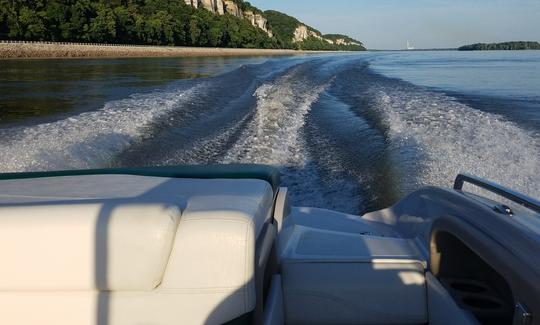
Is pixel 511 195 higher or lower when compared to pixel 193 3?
lower

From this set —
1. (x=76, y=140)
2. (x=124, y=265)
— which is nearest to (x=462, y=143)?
(x=76, y=140)

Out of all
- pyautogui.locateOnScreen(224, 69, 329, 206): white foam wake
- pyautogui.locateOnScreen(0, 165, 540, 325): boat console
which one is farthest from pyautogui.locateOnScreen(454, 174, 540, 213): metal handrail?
pyautogui.locateOnScreen(224, 69, 329, 206): white foam wake

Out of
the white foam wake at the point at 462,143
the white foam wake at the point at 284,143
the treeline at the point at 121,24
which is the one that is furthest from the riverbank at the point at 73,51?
the white foam wake at the point at 462,143

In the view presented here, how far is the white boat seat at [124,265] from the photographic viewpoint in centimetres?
122

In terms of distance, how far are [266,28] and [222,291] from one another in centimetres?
11912

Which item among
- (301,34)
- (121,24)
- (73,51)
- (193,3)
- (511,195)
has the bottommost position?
(511,195)

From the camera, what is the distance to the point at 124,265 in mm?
1223

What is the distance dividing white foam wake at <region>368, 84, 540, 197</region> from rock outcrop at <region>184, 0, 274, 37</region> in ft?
274

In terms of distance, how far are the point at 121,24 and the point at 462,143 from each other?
59.5 meters

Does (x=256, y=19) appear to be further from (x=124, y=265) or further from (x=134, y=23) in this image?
(x=124, y=265)

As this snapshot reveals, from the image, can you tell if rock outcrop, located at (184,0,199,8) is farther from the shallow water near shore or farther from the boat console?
the boat console

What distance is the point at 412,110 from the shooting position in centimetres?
884

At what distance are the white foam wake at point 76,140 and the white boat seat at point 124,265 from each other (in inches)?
174

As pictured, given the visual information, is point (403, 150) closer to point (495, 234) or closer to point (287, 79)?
point (495, 234)
